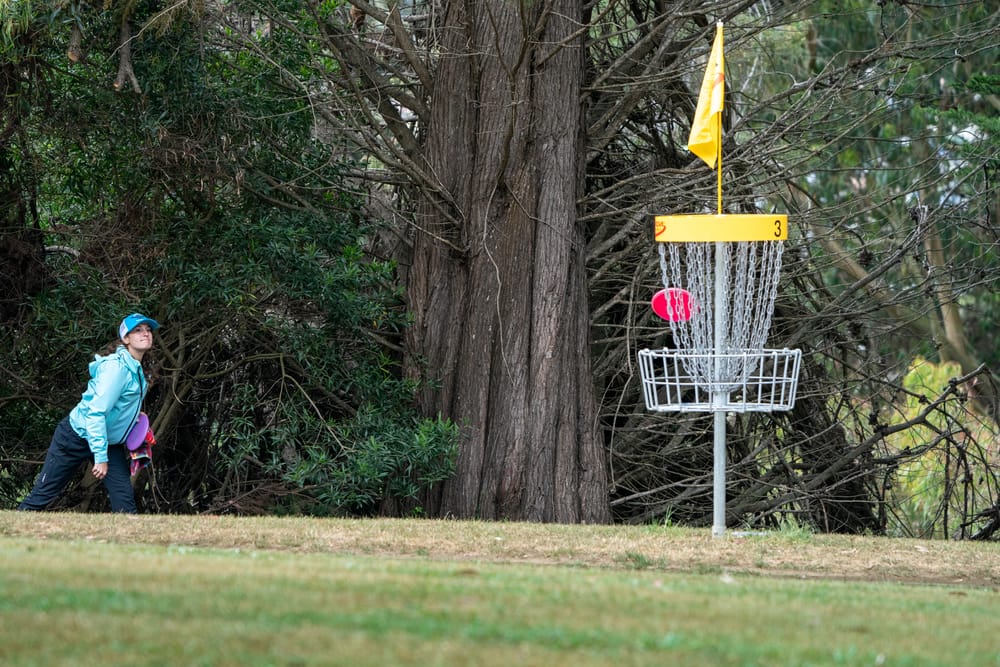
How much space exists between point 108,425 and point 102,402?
0.26 m

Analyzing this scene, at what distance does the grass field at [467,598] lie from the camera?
4.56m

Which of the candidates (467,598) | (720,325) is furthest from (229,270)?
(467,598)

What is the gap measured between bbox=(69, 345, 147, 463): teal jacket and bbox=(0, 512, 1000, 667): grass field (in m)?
1.25

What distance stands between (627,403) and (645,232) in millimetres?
2461

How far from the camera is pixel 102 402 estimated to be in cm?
1027

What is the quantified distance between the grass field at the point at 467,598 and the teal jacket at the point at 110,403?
125 cm

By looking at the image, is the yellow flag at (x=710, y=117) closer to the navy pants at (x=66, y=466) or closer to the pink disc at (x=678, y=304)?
the pink disc at (x=678, y=304)

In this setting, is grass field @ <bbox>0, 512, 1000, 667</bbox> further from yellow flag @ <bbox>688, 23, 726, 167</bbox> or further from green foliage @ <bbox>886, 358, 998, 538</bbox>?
green foliage @ <bbox>886, 358, 998, 538</bbox>

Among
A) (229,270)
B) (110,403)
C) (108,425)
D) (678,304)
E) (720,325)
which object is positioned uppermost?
(229,270)

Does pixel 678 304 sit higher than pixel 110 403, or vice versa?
pixel 678 304

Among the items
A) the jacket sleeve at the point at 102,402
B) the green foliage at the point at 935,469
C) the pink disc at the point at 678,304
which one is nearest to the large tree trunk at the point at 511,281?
the pink disc at the point at 678,304

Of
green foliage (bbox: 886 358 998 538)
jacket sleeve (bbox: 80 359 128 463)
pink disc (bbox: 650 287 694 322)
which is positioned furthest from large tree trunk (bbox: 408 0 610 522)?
green foliage (bbox: 886 358 998 538)

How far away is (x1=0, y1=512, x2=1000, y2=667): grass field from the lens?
456 centimetres

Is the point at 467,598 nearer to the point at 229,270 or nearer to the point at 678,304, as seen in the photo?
the point at 678,304
